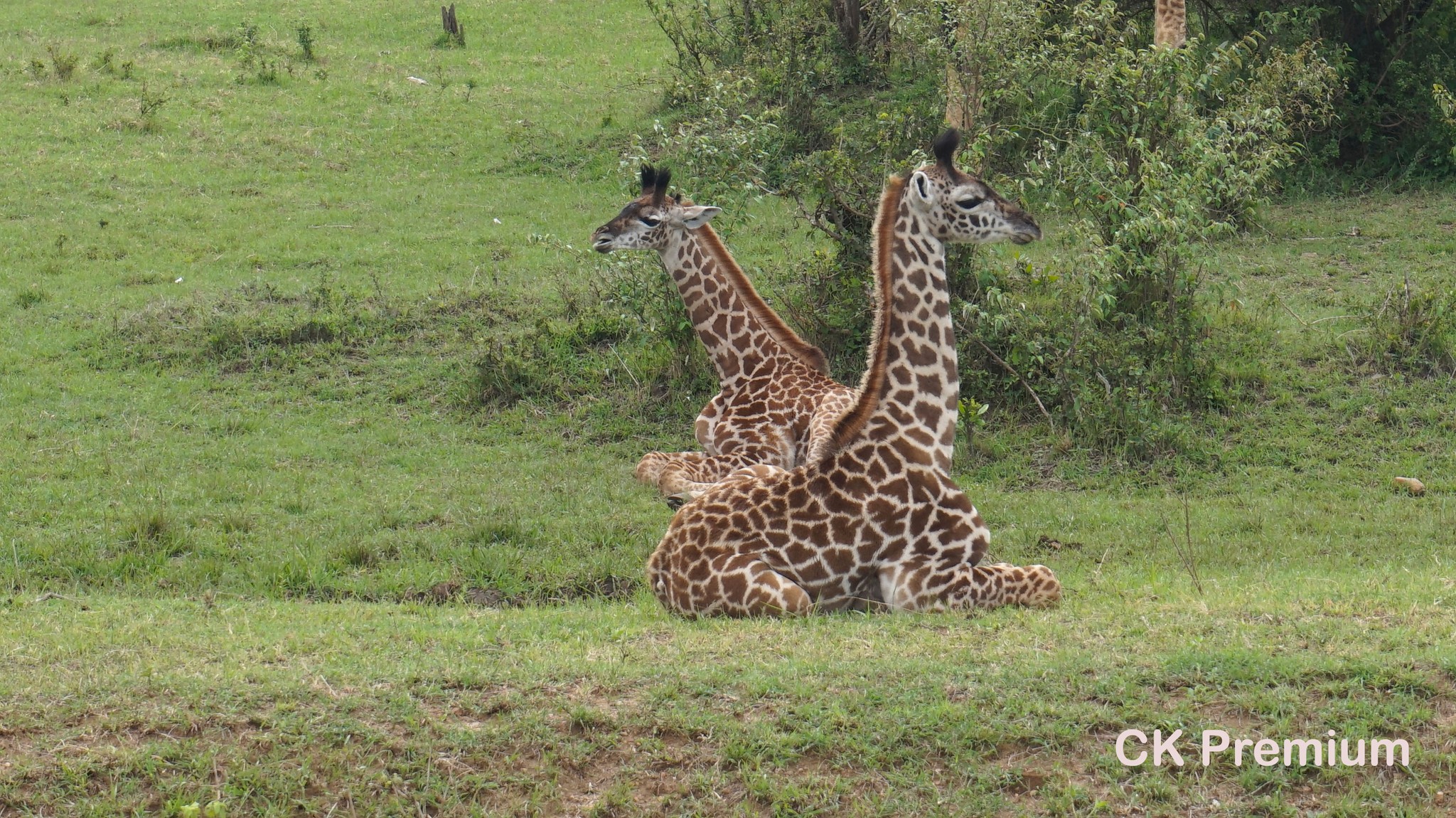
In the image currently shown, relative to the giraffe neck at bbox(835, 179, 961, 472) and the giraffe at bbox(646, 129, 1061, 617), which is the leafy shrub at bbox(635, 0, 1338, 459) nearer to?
the giraffe neck at bbox(835, 179, 961, 472)

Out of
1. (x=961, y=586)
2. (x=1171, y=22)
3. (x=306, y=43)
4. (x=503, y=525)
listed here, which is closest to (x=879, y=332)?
(x=961, y=586)

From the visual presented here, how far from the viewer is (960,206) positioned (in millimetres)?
9180

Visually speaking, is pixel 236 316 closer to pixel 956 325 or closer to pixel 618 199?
pixel 618 199

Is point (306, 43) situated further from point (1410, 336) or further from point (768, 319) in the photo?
point (1410, 336)

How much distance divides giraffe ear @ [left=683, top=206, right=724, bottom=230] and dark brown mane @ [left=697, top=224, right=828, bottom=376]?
13 cm

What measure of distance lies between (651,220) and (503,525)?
2.58m

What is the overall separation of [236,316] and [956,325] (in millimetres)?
7083

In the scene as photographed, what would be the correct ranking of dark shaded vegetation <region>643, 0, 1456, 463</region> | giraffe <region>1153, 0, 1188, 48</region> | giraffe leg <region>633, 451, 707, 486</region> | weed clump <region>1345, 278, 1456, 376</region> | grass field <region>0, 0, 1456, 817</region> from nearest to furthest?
grass field <region>0, 0, 1456, 817</region> < giraffe leg <region>633, 451, 707, 486</region> < dark shaded vegetation <region>643, 0, 1456, 463</region> < weed clump <region>1345, 278, 1456, 376</region> < giraffe <region>1153, 0, 1188, 48</region>

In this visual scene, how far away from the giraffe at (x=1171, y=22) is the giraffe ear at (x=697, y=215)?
24.4 feet

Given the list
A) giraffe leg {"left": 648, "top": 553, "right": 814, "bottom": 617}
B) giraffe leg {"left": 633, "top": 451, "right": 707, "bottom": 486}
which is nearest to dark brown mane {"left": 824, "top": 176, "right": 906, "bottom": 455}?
giraffe leg {"left": 648, "top": 553, "right": 814, "bottom": 617}

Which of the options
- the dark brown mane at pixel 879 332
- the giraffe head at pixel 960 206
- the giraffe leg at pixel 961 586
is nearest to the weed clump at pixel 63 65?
the dark brown mane at pixel 879 332

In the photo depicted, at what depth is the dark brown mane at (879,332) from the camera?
8.58 metres

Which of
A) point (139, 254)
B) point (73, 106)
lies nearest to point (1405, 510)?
point (139, 254)

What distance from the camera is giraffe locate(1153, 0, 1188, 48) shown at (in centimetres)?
1727
